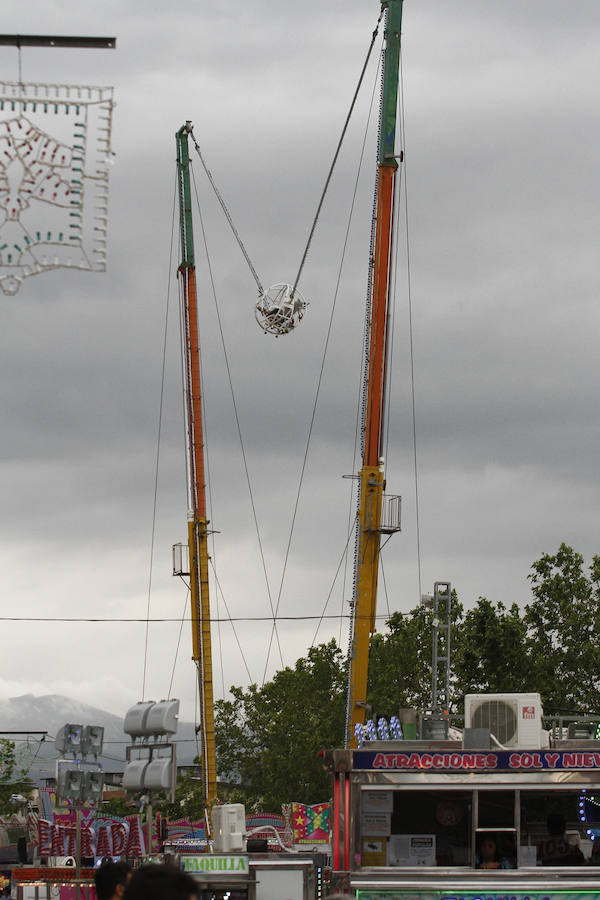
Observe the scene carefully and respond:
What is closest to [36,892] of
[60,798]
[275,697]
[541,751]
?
[60,798]

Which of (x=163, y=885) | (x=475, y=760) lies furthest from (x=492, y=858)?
(x=163, y=885)

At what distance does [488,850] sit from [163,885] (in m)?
16.4

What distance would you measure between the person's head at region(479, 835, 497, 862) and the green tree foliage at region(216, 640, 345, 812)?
Answer: 121ft

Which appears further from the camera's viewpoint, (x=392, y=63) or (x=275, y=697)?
(x=275, y=697)

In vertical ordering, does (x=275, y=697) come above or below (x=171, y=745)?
above

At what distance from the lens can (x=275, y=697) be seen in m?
66.1

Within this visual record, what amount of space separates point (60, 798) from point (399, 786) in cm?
525

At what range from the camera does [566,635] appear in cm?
5516

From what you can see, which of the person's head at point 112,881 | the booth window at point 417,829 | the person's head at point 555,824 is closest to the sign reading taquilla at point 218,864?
the booth window at point 417,829

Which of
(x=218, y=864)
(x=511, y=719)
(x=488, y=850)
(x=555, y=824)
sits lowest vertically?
(x=218, y=864)

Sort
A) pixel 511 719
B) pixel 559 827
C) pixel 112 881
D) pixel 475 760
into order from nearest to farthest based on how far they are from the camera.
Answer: pixel 112 881, pixel 475 760, pixel 559 827, pixel 511 719

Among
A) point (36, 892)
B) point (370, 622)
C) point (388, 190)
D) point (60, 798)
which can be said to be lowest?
point (36, 892)

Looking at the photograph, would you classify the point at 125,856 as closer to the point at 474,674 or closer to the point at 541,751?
the point at 541,751

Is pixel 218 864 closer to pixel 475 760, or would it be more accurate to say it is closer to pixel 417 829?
pixel 417 829
